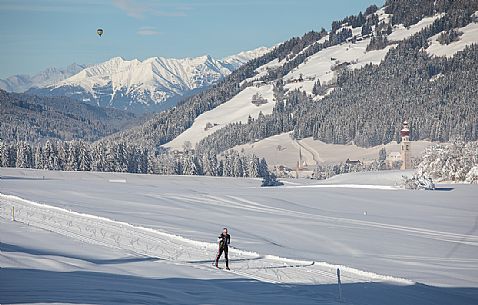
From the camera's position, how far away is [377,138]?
191375 millimetres

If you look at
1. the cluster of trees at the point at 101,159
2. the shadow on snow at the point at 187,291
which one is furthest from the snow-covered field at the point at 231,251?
the cluster of trees at the point at 101,159

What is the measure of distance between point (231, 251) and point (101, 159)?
83.0 metres

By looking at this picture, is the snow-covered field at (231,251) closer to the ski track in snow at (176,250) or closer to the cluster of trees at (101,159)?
the ski track in snow at (176,250)

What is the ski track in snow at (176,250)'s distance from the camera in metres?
24.0

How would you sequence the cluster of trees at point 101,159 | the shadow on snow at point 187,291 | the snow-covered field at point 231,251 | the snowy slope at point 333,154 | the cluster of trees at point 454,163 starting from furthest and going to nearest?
1. the snowy slope at point 333,154
2. the cluster of trees at point 101,159
3. the cluster of trees at point 454,163
4. the snow-covered field at point 231,251
5. the shadow on snow at point 187,291

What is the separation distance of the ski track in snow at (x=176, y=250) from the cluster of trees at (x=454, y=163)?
57.1 metres

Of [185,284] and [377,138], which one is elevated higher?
[377,138]

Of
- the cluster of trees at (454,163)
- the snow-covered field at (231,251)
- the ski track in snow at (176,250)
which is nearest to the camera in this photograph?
the snow-covered field at (231,251)

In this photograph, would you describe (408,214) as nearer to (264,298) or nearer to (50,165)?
(264,298)

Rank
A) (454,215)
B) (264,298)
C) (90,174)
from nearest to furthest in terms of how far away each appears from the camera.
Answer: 1. (264,298)
2. (454,215)
3. (90,174)

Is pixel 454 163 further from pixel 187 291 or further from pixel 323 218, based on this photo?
pixel 187 291

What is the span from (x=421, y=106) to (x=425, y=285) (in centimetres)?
17857

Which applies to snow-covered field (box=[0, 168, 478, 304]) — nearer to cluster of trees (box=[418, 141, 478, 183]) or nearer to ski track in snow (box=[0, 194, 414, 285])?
ski track in snow (box=[0, 194, 414, 285])

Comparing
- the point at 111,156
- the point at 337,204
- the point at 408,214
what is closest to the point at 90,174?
the point at 111,156
